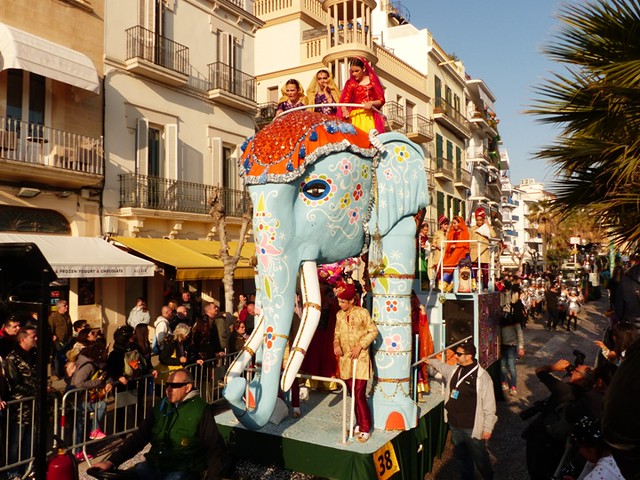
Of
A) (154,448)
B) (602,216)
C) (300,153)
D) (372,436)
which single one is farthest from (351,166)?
(602,216)

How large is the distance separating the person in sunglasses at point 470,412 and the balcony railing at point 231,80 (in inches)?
551

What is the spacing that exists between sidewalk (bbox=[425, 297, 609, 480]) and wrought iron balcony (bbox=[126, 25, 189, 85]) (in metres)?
11.6

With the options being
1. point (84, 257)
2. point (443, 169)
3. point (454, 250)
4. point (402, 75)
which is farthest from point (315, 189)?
point (443, 169)

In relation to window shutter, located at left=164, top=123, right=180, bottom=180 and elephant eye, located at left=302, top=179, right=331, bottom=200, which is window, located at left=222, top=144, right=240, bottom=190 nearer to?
window shutter, located at left=164, top=123, right=180, bottom=180

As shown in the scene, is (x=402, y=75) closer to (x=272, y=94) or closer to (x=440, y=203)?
(x=272, y=94)

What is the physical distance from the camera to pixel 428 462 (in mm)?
5234

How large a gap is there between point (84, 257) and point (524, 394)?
940cm

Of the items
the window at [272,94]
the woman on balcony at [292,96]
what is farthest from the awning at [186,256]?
the window at [272,94]

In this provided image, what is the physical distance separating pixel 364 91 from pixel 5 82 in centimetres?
940

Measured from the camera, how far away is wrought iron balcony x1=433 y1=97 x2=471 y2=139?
29359 mm

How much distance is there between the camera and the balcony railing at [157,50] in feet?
46.2

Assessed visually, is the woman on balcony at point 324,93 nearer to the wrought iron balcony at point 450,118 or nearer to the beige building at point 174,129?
the beige building at point 174,129

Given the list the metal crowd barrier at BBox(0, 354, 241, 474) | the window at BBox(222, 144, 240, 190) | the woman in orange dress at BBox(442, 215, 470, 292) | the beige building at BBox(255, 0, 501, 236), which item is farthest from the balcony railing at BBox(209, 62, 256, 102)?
the metal crowd barrier at BBox(0, 354, 241, 474)

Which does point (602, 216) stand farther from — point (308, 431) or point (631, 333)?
point (308, 431)
